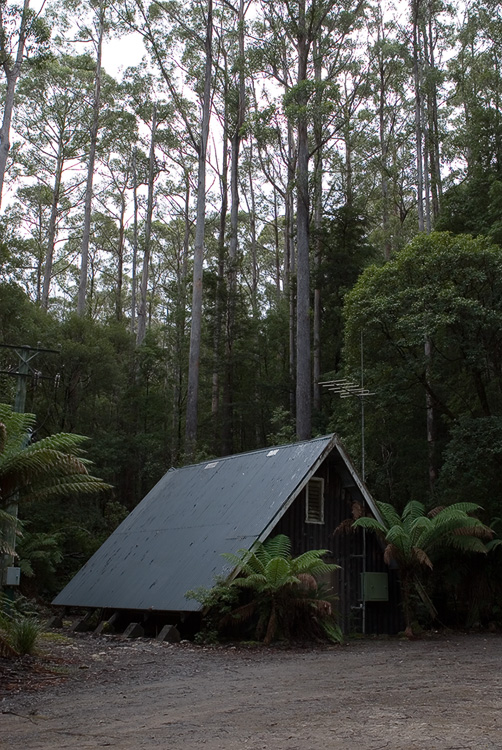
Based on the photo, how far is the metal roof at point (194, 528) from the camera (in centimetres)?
1418

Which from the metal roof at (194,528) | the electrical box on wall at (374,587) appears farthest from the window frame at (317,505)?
the electrical box on wall at (374,587)

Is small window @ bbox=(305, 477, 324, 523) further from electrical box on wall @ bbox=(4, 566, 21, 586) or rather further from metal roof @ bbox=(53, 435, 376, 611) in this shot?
electrical box on wall @ bbox=(4, 566, 21, 586)

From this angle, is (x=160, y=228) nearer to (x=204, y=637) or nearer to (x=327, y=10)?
(x=327, y=10)

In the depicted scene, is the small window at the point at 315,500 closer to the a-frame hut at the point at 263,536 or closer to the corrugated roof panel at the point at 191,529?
the a-frame hut at the point at 263,536

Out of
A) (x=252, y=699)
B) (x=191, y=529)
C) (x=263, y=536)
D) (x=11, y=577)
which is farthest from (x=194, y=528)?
(x=252, y=699)

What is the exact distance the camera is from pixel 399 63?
35531 mm

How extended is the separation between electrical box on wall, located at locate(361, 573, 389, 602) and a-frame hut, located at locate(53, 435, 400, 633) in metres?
0.02

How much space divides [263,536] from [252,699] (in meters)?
6.08

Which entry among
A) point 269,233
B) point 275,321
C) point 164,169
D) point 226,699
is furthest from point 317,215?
point 226,699

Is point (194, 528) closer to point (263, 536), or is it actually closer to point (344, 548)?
point (263, 536)

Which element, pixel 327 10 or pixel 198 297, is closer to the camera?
pixel 327 10

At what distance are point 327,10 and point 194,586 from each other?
2257cm

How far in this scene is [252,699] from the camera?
25.1 feet

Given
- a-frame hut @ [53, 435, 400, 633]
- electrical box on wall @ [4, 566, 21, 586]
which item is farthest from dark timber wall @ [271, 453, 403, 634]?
electrical box on wall @ [4, 566, 21, 586]
